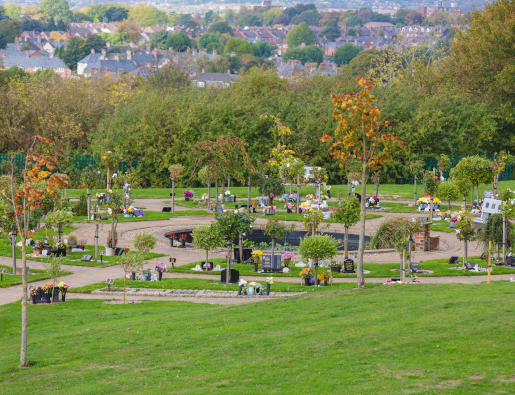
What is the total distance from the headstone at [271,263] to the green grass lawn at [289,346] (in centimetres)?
649

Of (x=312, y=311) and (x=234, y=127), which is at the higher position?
(x=234, y=127)

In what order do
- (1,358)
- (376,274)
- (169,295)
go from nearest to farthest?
1. (1,358)
2. (169,295)
3. (376,274)

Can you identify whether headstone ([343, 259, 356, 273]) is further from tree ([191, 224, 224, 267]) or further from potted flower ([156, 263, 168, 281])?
potted flower ([156, 263, 168, 281])

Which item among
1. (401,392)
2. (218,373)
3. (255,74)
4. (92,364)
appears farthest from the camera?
(255,74)

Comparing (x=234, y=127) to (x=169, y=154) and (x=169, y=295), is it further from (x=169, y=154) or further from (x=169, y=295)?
(x=169, y=295)

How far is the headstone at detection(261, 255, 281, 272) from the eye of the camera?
90.4ft

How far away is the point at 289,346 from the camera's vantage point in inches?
577

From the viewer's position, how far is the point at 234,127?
193 feet

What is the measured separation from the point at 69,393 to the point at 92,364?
85.6 inches

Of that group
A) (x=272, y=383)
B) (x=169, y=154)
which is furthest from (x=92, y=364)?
(x=169, y=154)

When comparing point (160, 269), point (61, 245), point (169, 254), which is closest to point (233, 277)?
point (160, 269)

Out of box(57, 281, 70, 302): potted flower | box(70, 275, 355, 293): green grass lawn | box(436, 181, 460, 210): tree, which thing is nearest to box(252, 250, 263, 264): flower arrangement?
box(70, 275, 355, 293): green grass lawn

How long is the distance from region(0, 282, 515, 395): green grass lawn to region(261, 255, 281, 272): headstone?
255 inches

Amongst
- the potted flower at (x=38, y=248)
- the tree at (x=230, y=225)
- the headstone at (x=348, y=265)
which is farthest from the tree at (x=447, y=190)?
the potted flower at (x=38, y=248)
